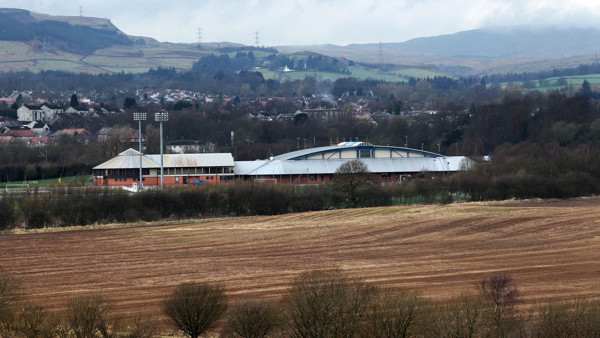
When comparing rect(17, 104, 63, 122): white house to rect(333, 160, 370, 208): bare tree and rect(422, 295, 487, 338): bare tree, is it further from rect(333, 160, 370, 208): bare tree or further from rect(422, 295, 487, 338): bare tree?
rect(422, 295, 487, 338): bare tree

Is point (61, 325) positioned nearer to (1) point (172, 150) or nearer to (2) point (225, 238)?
(2) point (225, 238)

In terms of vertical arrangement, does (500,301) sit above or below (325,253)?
above

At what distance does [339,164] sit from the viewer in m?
82.9

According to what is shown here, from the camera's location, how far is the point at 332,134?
125 meters

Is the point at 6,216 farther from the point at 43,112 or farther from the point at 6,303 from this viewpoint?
the point at 43,112

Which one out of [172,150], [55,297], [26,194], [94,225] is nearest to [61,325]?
[55,297]

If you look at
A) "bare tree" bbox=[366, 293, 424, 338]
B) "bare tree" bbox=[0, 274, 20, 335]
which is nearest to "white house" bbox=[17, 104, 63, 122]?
"bare tree" bbox=[0, 274, 20, 335]

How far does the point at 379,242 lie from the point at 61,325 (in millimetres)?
26140

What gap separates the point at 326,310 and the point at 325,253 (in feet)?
70.9

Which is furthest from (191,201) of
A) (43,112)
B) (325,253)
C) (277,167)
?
(43,112)

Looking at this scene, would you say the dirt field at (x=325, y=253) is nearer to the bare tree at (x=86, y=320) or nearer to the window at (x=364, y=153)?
the bare tree at (x=86, y=320)

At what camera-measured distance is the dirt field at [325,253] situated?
34.9 m

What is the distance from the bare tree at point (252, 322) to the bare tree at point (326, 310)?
1.54 feet

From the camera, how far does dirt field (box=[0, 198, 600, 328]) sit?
115ft
